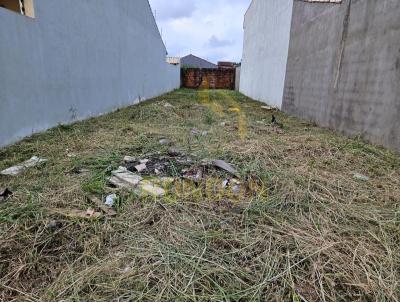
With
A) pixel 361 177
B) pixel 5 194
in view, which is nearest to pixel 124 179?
pixel 5 194

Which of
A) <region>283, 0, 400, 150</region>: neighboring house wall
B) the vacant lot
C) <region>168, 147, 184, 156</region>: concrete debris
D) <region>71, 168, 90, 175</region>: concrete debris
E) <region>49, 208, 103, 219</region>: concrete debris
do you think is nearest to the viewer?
the vacant lot

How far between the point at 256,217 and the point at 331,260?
511 mm

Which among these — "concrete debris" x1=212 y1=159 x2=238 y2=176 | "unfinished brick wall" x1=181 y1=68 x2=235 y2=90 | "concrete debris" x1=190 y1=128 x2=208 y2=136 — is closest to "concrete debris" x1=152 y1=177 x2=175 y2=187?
"concrete debris" x1=212 y1=159 x2=238 y2=176

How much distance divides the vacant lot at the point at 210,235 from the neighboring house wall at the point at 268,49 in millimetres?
6072

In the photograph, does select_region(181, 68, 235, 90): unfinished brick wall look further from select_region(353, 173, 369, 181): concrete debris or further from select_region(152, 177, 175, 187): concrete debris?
select_region(152, 177, 175, 187): concrete debris

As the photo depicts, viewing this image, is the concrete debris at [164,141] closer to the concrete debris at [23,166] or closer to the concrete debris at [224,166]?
the concrete debris at [224,166]

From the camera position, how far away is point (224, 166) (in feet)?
8.30

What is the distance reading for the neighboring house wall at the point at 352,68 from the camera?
333 cm

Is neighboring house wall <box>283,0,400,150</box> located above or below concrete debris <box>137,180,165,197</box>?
above

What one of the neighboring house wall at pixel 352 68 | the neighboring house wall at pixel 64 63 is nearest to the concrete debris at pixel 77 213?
the neighboring house wall at pixel 64 63

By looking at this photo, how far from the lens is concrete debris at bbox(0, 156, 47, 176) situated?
2402mm

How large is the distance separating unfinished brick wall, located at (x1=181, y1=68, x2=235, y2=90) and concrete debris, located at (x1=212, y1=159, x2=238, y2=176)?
18.2 meters

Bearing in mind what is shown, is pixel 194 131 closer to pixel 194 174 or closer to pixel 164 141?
pixel 164 141

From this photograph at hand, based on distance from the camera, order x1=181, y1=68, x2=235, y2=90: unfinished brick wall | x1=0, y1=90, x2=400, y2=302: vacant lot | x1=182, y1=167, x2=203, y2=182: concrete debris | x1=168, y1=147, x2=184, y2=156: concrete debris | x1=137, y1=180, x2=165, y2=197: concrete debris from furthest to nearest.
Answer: x1=181, y1=68, x2=235, y2=90: unfinished brick wall
x1=168, y1=147, x2=184, y2=156: concrete debris
x1=182, y1=167, x2=203, y2=182: concrete debris
x1=137, y1=180, x2=165, y2=197: concrete debris
x1=0, y1=90, x2=400, y2=302: vacant lot
